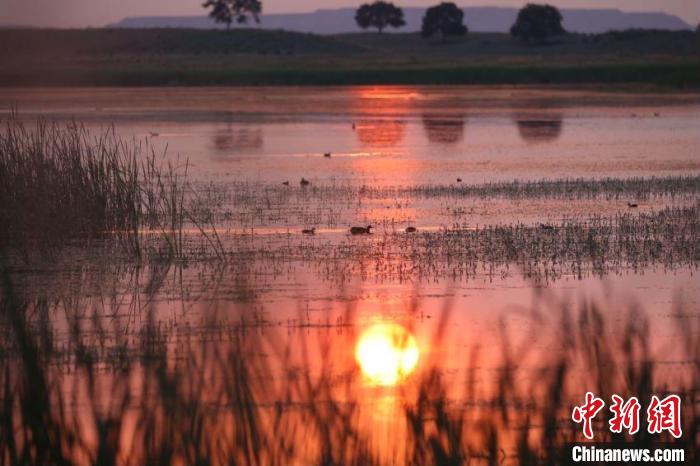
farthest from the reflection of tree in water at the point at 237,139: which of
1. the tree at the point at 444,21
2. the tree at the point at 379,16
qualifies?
the tree at the point at 379,16

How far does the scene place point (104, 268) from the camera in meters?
13.1

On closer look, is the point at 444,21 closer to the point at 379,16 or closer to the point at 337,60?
the point at 379,16

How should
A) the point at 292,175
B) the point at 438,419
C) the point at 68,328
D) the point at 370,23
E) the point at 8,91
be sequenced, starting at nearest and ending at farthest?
the point at 438,419, the point at 68,328, the point at 292,175, the point at 8,91, the point at 370,23

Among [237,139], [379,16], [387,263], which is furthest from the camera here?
[379,16]

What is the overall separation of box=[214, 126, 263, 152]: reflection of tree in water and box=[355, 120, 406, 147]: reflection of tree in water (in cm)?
267

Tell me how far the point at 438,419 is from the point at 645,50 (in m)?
84.8

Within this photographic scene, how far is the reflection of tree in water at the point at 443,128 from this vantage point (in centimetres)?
3016

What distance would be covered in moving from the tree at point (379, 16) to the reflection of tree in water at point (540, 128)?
341 feet

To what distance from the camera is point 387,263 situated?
13.2m

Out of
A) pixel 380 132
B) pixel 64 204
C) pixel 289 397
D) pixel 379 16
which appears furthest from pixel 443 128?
pixel 379 16

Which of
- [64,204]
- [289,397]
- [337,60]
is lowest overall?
[337,60]

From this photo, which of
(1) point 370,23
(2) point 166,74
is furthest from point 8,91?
(1) point 370,23

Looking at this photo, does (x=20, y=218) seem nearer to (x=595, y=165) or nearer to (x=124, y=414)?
(x=124, y=414)

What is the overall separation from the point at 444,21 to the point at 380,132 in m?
89.3
